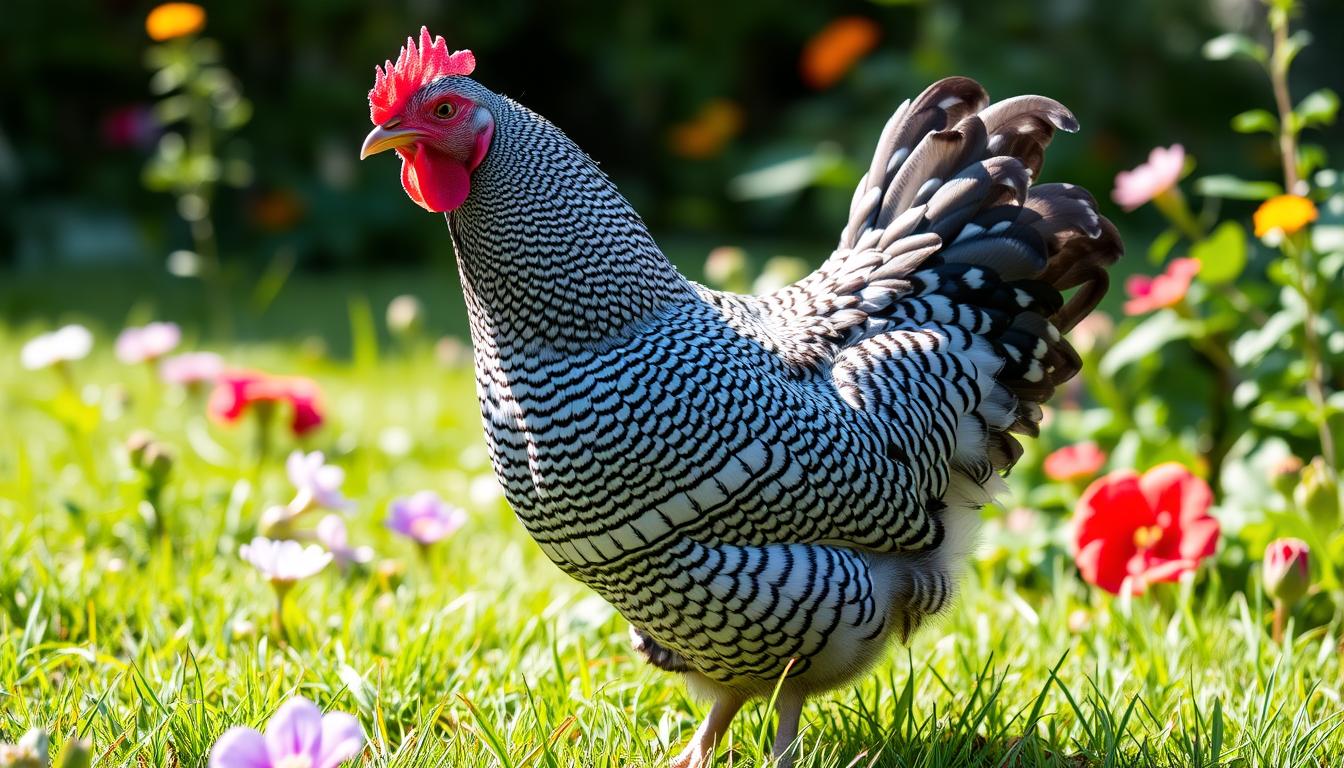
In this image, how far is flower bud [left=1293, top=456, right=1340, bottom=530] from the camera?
2992mm

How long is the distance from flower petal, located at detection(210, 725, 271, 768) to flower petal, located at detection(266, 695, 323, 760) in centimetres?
1

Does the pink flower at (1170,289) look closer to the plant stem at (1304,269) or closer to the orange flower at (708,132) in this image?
the plant stem at (1304,269)

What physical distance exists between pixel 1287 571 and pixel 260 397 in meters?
2.85

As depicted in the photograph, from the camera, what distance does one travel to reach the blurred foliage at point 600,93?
8.77 metres

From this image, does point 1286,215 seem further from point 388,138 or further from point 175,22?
point 175,22

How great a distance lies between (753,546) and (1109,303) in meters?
5.21

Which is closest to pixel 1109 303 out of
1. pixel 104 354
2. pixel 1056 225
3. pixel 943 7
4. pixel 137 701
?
pixel 943 7

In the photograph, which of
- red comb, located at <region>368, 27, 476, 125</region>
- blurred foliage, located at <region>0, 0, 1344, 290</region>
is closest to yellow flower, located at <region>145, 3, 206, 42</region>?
red comb, located at <region>368, 27, 476, 125</region>

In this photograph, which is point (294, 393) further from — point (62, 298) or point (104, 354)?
point (62, 298)

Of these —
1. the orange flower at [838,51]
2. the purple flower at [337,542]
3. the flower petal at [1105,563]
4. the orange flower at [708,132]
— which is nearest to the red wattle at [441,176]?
the purple flower at [337,542]

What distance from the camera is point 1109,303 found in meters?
7.05

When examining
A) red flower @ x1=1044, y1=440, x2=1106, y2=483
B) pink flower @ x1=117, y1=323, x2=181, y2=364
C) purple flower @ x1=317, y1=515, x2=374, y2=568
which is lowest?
purple flower @ x1=317, y1=515, x2=374, y2=568

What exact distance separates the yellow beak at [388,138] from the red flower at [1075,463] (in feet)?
6.47

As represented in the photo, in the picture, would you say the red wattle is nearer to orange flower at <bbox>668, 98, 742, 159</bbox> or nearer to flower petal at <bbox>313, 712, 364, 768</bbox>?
flower petal at <bbox>313, 712, 364, 768</bbox>
